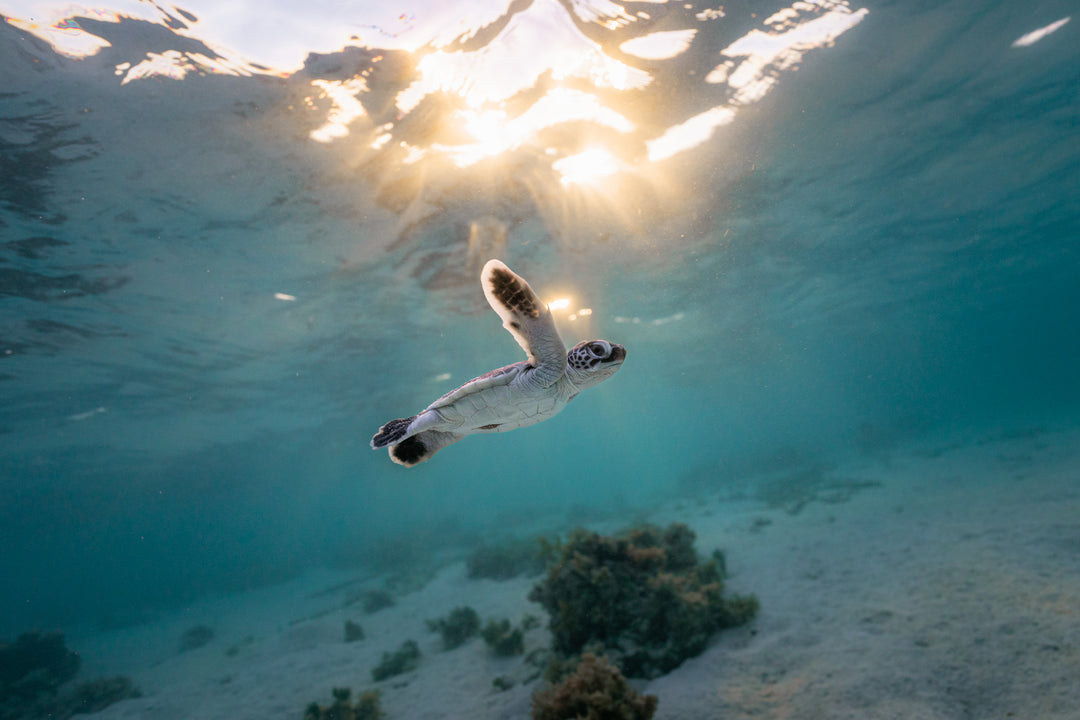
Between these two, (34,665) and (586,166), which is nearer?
(586,166)

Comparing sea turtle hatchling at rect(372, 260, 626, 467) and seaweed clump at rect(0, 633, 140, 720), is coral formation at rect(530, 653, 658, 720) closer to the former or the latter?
Answer: sea turtle hatchling at rect(372, 260, 626, 467)

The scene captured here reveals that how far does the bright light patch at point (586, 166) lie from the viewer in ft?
32.0

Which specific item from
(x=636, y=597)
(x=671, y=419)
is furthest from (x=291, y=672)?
(x=671, y=419)

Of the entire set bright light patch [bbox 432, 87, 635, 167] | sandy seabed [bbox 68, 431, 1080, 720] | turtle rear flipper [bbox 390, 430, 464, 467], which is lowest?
sandy seabed [bbox 68, 431, 1080, 720]

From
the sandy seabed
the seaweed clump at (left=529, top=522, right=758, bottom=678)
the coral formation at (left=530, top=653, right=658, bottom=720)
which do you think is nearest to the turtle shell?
the coral formation at (left=530, top=653, right=658, bottom=720)

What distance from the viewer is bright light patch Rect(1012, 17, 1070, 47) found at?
8.38 metres

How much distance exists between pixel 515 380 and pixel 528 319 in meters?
0.66

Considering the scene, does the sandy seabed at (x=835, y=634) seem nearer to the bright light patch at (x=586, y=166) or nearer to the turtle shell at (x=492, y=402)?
the turtle shell at (x=492, y=402)

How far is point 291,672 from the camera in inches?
365

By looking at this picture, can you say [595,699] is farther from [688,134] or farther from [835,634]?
[688,134]

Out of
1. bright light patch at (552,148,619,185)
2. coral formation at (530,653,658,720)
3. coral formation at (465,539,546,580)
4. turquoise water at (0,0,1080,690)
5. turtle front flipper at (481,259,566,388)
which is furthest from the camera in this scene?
coral formation at (465,539,546,580)

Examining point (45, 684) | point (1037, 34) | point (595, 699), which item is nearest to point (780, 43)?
point (1037, 34)

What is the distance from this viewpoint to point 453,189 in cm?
993

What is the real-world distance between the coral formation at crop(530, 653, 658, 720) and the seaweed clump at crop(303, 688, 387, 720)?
3460mm
